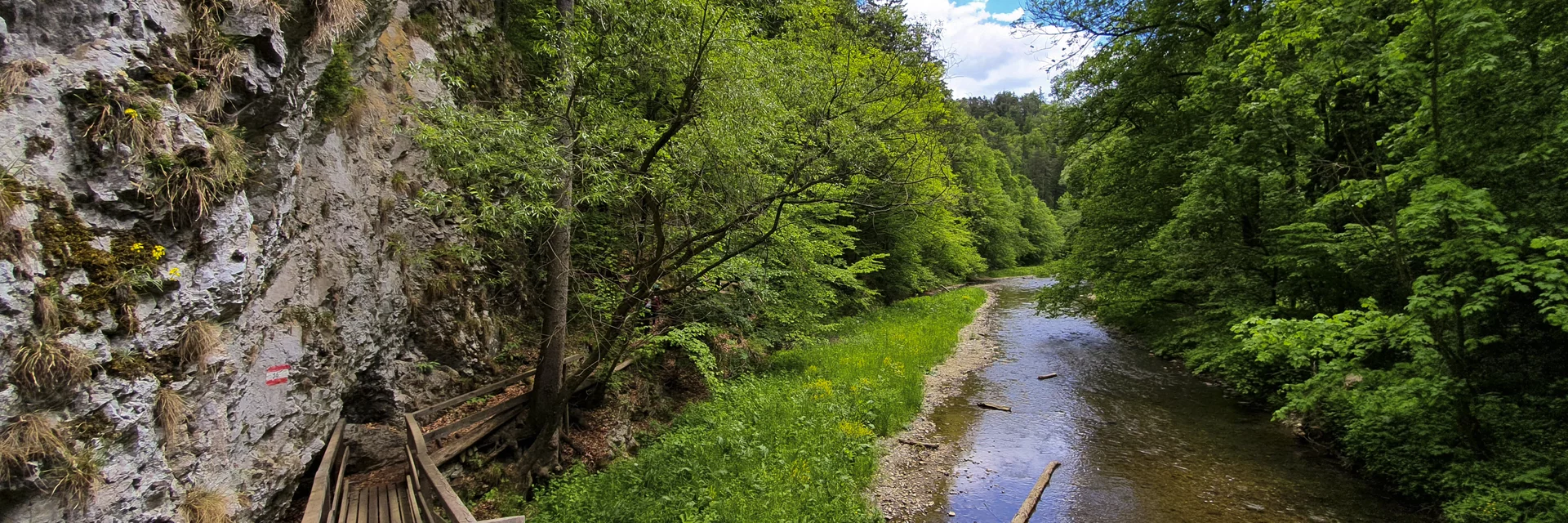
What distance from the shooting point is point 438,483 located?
5.01 meters

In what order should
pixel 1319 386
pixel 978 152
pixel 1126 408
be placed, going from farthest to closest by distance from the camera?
pixel 978 152
pixel 1126 408
pixel 1319 386

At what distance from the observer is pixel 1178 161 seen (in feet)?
46.1

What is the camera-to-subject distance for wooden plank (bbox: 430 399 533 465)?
7500 millimetres

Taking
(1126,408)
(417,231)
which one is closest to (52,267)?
(417,231)

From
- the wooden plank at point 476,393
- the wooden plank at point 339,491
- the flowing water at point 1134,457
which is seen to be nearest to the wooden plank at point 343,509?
the wooden plank at point 339,491

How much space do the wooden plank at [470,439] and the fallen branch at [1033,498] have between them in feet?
24.1

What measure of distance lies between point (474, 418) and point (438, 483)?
348cm

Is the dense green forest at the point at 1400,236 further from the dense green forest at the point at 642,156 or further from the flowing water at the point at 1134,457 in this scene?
Answer: the dense green forest at the point at 642,156

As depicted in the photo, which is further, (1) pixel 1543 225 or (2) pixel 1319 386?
(2) pixel 1319 386

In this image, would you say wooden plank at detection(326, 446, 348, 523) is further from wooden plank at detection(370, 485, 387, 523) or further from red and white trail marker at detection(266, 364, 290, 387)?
red and white trail marker at detection(266, 364, 290, 387)

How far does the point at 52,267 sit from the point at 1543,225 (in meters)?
12.6

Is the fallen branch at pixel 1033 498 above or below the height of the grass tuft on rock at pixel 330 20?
below

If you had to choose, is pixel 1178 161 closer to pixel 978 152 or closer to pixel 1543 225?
pixel 1543 225

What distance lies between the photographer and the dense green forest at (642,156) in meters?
6.70
